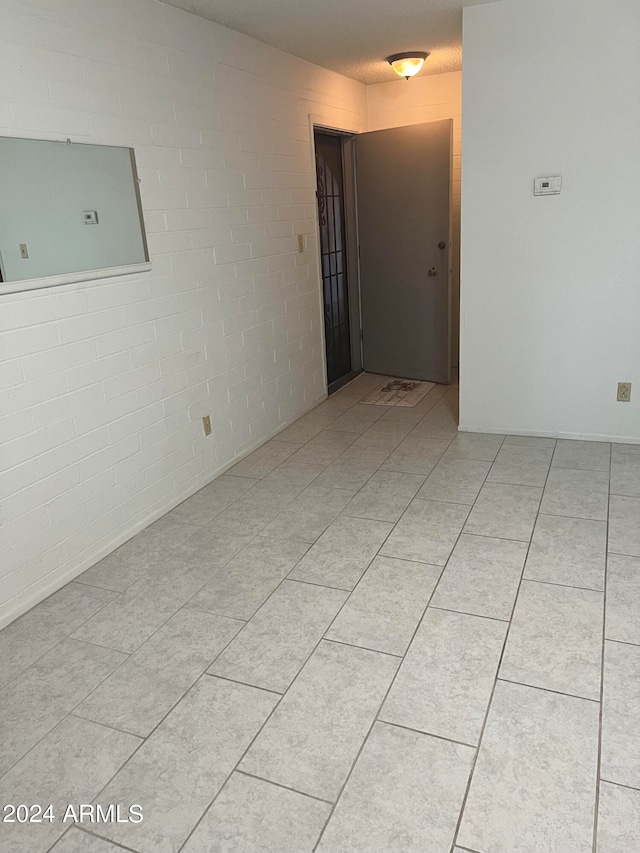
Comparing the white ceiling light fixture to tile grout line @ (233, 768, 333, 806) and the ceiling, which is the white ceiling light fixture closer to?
the ceiling

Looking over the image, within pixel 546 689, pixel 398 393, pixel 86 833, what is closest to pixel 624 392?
pixel 398 393

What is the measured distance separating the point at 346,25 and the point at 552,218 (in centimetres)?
156

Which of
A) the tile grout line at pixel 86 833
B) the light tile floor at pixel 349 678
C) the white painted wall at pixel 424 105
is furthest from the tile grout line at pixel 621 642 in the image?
the white painted wall at pixel 424 105

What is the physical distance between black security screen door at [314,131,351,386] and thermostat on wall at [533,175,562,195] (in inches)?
72.5

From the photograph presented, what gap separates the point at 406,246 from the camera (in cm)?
514

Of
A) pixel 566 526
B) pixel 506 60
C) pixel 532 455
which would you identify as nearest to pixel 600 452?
pixel 532 455

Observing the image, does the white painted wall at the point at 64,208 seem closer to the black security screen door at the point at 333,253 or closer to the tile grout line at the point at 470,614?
the tile grout line at the point at 470,614

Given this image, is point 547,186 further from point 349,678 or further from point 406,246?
point 349,678

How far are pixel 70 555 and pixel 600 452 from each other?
9.39ft

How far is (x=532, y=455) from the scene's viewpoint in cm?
370

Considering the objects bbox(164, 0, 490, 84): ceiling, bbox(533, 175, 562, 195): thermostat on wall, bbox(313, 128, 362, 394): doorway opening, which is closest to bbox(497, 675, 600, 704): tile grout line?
bbox(533, 175, 562, 195): thermostat on wall

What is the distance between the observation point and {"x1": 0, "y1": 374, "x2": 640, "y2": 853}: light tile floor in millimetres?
1572

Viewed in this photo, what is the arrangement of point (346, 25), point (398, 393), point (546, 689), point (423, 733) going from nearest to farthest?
point (423, 733), point (546, 689), point (346, 25), point (398, 393)

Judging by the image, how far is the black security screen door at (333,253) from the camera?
499 centimetres
